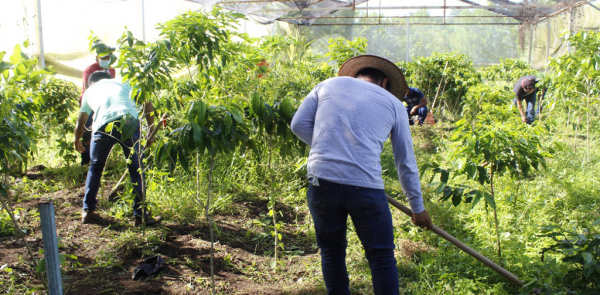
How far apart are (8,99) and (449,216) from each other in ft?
10.9

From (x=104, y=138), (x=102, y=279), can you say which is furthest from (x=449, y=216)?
(x=104, y=138)

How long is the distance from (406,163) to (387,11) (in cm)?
1499

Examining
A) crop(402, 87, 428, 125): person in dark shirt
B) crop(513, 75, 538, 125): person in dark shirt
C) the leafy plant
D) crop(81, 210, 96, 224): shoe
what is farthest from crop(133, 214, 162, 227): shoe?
crop(513, 75, 538, 125): person in dark shirt

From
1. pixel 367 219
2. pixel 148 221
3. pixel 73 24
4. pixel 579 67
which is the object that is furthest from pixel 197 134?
pixel 73 24

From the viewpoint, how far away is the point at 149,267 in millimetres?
2887

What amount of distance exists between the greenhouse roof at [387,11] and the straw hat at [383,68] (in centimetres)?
1118

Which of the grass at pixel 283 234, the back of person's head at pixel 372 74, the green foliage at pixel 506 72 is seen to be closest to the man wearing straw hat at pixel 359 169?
the back of person's head at pixel 372 74

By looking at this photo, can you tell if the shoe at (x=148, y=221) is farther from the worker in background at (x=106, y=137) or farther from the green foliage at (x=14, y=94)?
the green foliage at (x=14, y=94)

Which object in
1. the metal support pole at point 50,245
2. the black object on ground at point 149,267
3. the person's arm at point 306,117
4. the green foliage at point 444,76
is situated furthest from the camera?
the green foliage at point 444,76

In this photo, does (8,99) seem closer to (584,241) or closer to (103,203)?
(103,203)

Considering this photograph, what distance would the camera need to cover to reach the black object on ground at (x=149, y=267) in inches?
111

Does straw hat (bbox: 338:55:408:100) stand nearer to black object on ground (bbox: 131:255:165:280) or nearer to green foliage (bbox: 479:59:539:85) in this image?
black object on ground (bbox: 131:255:165:280)

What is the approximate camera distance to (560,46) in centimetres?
1371

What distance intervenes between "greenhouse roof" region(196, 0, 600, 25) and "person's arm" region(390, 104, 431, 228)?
38.5ft
